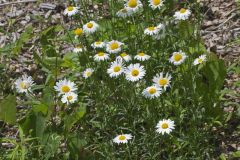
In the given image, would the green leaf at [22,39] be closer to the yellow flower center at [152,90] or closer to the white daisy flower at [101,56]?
the white daisy flower at [101,56]

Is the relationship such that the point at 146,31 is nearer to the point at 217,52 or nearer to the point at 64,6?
the point at 217,52

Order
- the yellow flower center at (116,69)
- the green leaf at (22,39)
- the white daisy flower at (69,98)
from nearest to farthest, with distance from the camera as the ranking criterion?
1. the white daisy flower at (69,98)
2. the yellow flower center at (116,69)
3. the green leaf at (22,39)

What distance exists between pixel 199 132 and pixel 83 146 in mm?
792

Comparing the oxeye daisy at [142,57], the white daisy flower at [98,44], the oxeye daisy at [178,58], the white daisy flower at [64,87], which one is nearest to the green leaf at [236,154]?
the oxeye daisy at [178,58]

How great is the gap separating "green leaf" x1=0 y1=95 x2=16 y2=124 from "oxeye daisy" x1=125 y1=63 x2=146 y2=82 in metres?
0.84

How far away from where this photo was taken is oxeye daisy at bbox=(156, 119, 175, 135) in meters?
3.39

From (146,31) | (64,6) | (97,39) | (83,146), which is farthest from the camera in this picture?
(64,6)

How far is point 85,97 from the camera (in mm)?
4055

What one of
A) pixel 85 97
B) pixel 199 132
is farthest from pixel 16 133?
pixel 199 132

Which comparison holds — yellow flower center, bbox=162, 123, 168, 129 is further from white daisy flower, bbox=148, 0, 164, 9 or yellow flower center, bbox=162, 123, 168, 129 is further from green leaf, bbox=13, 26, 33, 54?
green leaf, bbox=13, 26, 33, 54

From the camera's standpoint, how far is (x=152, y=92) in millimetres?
3504

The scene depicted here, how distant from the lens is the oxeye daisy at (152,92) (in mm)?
3480

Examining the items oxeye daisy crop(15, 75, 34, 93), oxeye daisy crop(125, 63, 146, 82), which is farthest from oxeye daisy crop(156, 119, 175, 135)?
oxeye daisy crop(15, 75, 34, 93)

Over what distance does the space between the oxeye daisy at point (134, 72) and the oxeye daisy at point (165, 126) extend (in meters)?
0.37
